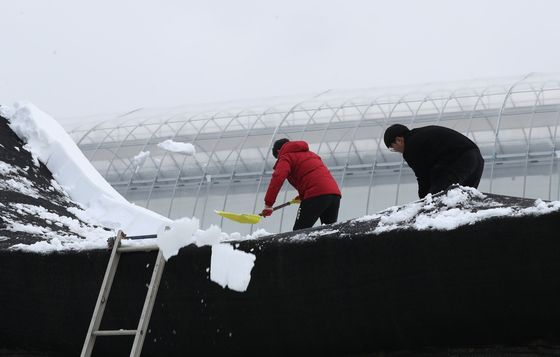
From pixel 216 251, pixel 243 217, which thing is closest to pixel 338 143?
pixel 243 217

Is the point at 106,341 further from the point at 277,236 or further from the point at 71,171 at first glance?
the point at 71,171

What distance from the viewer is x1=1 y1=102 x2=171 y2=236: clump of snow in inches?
239

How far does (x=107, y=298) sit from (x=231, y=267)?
1.92 feet

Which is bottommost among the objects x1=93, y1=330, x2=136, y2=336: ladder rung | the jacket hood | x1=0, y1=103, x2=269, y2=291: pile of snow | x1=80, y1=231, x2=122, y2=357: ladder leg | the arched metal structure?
x1=93, y1=330, x2=136, y2=336: ladder rung

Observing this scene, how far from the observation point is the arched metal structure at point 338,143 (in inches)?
540

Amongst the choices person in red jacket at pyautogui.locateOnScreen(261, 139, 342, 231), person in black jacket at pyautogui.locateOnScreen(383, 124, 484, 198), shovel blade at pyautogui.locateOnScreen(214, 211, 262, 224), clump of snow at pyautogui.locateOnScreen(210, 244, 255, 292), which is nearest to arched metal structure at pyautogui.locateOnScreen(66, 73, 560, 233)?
person in red jacket at pyautogui.locateOnScreen(261, 139, 342, 231)

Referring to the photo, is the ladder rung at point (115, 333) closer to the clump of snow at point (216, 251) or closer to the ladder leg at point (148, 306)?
the ladder leg at point (148, 306)

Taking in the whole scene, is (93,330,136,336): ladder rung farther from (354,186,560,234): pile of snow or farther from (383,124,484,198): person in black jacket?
(383,124,484,198): person in black jacket

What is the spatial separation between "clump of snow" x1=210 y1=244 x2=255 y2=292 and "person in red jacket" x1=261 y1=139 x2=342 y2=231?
2.42 meters

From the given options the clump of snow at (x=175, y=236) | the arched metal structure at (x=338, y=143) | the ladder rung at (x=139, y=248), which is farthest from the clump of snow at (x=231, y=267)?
the arched metal structure at (x=338, y=143)

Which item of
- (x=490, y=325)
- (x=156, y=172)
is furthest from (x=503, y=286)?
(x=156, y=172)

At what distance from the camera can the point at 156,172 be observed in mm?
15703

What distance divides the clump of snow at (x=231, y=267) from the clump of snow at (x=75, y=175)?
2254 mm

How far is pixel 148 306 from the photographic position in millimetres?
3689
